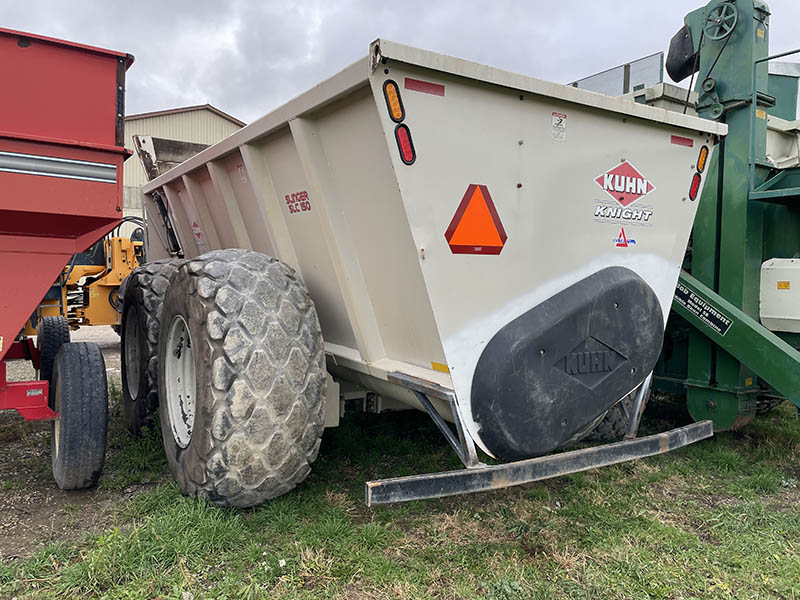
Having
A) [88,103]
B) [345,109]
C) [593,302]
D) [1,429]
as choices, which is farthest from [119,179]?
[1,429]

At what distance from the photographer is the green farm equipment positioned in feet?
13.4

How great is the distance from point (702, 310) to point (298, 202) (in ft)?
9.09

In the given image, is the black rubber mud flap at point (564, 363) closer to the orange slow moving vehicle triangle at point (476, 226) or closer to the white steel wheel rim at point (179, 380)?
the orange slow moving vehicle triangle at point (476, 226)

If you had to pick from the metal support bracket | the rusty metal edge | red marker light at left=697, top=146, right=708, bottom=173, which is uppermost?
red marker light at left=697, top=146, right=708, bottom=173

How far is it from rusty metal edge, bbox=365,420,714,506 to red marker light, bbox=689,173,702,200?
4.53 ft

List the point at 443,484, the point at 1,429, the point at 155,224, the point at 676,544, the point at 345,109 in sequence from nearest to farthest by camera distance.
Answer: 1. the point at 443,484
2. the point at 345,109
3. the point at 676,544
4. the point at 1,429
5. the point at 155,224

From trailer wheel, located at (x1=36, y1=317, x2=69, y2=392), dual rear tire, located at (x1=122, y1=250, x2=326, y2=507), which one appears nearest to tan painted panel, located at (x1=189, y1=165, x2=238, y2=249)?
dual rear tire, located at (x1=122, y1=250, x2=326, y2=507)

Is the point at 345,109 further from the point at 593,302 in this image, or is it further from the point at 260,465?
the point at 260,465

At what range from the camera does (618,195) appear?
298cm

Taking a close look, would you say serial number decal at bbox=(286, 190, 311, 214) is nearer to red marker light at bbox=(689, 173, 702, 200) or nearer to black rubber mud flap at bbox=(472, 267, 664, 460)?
black rubber mud flap at bbox=(472, 267, 664, 460)

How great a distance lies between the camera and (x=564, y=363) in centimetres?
277

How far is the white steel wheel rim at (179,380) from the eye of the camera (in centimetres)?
331

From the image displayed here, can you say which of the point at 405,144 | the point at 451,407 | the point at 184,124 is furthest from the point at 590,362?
the point at 184,124

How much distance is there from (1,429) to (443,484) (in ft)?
13.7
